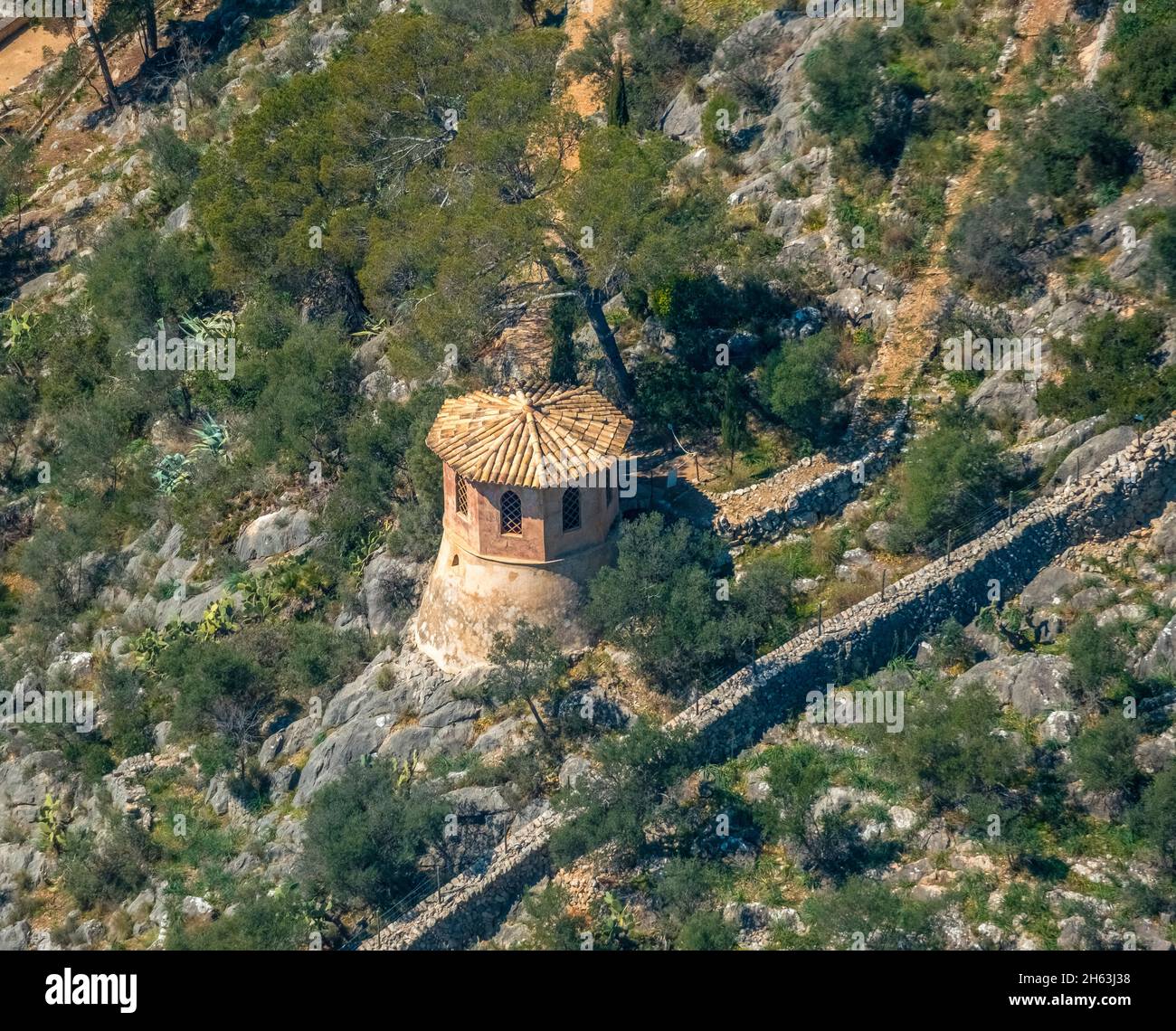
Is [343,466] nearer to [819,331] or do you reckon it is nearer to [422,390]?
[422,390]

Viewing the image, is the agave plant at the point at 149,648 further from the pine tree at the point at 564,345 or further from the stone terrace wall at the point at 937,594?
the stone terrace wall at the point at 937,594

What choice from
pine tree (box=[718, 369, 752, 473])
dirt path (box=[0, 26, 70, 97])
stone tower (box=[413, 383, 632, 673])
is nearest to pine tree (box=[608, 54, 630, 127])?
pine tree (box=[718, 369, 752, 473])

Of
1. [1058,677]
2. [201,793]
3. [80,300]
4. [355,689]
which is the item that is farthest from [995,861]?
[80,300]

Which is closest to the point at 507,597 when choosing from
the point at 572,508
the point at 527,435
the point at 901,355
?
the point at 572,508

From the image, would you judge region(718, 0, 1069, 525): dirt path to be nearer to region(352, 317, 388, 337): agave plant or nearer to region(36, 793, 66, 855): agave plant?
region(352, 317, 388, 337): agave plant

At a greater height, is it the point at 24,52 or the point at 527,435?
the point at 24,52

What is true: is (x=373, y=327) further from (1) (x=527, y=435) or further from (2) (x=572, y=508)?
(2) (x=572, y=508)
